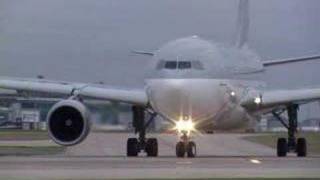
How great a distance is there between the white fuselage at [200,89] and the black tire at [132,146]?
3181 millimetres

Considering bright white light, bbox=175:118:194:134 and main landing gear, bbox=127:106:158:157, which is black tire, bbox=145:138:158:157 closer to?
main landing gear, bbox=127:106:158:157

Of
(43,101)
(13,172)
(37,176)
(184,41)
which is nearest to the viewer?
(37,176)

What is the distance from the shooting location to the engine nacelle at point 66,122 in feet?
128

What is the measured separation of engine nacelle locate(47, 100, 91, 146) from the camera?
38938 millimetres

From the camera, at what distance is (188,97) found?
37281mm

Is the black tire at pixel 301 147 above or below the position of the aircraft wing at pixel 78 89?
below

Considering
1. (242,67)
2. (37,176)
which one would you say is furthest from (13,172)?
(242,67)

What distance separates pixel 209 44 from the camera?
40688 millimetres

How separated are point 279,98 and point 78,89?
857 cm

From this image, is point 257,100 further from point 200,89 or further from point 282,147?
point 200,89

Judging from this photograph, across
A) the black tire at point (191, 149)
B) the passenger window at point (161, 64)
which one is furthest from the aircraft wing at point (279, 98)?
the passenger window at point (161, 64)

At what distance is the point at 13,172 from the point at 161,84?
11.4m

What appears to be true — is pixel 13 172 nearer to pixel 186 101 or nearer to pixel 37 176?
pixel 37 176

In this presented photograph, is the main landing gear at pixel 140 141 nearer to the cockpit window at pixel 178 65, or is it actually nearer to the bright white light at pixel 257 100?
the cockpit window at pixel 178 65
